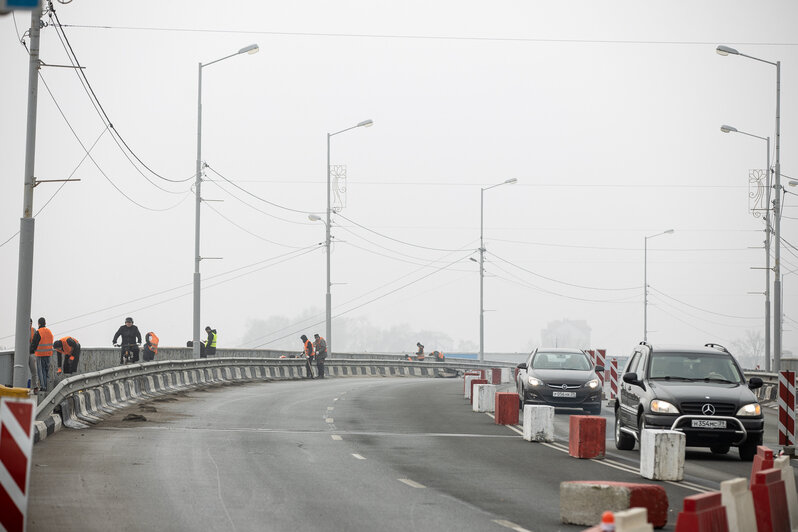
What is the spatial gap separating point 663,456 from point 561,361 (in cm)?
1323

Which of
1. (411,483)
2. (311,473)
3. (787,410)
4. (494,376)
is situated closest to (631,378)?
(787,410)

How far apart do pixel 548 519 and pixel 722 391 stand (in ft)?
25.2

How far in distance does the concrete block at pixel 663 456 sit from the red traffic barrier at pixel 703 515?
241 inches

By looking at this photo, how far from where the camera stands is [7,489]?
8.85 metres

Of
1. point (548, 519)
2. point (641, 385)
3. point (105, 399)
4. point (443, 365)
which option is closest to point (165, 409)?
point (105, 399)

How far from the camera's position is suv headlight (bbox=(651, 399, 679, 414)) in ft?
57.9

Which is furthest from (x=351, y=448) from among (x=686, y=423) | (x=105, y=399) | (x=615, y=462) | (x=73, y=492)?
(x=105, y=399)

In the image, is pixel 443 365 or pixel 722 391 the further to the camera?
pixel 443 365

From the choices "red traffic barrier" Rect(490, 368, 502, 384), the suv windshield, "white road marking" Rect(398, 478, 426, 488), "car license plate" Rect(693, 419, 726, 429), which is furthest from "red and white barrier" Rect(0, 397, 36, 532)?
"red traffic barrier" Rect(490, 368, 502, 384)

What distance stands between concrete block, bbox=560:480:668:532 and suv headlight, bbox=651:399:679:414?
22.3ft

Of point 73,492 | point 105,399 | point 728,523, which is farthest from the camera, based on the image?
point 105,399

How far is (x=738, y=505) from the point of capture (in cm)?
901

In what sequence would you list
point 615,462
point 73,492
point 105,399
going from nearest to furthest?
point 73,492, point 615,462, point 105,399

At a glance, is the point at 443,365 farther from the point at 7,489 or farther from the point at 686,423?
the point at 7,489
